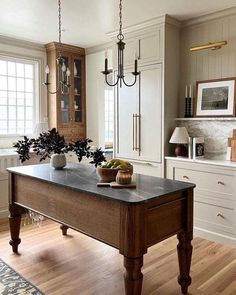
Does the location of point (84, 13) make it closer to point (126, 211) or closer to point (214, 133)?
point (214, 133)

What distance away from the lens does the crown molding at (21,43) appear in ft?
Answer: 15.2

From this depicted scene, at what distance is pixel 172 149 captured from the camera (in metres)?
4.04

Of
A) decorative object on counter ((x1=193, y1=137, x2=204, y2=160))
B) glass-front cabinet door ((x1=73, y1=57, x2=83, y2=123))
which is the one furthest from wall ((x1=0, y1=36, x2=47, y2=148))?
decorative object on counter ((x1=193, y1=137, x2=204, y2=160))

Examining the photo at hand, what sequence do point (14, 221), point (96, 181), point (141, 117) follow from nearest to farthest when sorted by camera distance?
point (96, 181), point (14, 221), point (141, 117)

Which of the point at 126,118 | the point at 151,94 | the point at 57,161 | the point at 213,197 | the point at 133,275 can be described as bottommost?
the point at 133,275

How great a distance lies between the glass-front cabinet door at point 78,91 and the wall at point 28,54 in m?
0.53

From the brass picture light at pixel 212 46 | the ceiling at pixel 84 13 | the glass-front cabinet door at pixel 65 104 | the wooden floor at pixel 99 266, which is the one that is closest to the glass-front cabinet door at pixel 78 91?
the glass-front cabinet door at pixel 65 104

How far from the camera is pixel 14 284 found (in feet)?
8.23

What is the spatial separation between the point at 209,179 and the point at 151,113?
1.16m

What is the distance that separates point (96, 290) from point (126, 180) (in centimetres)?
97

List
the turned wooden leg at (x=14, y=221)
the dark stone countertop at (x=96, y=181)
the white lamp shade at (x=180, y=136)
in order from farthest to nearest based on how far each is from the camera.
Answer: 1. the white lamp shade at (x=180, y=136)
2. the turned wooden leg at (x=14, y=221)
3. the dark stone countertop at (x=96, y=181)

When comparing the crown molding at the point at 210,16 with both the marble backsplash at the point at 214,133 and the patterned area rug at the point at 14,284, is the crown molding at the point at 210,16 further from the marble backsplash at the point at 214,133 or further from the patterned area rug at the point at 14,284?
the patterned area rug at the point at 14,284

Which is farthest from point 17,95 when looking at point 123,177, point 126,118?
point 123,177

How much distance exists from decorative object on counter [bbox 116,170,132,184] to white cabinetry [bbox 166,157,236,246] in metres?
1.50
